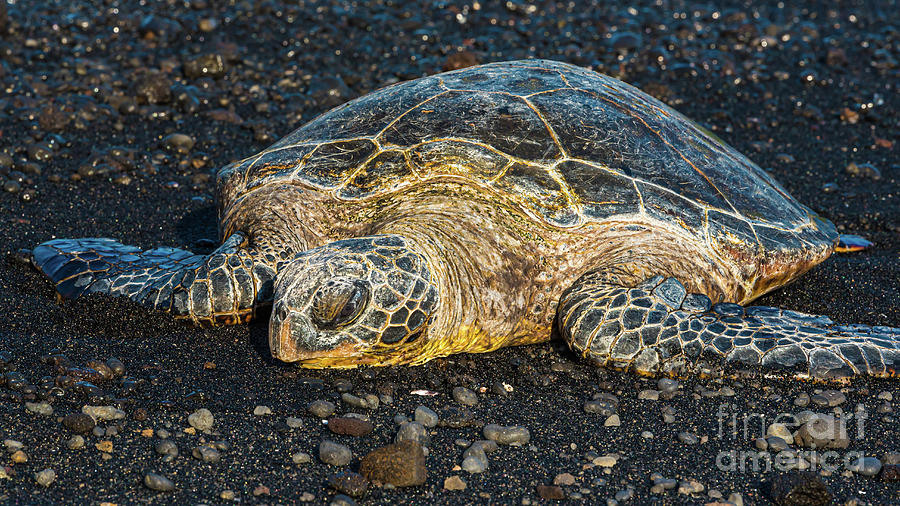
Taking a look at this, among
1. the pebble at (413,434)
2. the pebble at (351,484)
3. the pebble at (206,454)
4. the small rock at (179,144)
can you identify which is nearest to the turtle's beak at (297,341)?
the pebble at (413,434)

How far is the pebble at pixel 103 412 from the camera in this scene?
329 centimetres

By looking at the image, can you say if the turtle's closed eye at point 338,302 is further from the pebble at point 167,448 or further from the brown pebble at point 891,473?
the brown pebble at point 891,473

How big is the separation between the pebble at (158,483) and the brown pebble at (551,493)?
4.23 feet

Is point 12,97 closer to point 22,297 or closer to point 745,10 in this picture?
point 22,297

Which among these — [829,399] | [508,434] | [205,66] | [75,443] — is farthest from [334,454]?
[205,66]

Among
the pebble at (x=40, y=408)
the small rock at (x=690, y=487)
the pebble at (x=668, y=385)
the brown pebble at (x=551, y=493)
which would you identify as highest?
the pebble at (x=40, y=408)

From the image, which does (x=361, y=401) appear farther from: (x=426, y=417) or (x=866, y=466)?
(x=866, y=466)

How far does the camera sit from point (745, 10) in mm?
11539

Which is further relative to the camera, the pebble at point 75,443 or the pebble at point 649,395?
the pebble at point 649,395

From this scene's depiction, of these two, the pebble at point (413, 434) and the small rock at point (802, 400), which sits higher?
the pebble at point (413, 434)

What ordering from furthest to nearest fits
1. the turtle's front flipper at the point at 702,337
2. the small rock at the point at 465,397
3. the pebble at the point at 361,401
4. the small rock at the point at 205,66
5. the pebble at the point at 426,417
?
the small rock at the point at 205,66
the turtle's front flipper at the point at 702,337
the small rock at the point at 465,397
the pebble at the point at 361,401
the pebble at the point at 426,417

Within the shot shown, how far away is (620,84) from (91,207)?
368 centimetres

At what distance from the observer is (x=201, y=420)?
3.32 meters

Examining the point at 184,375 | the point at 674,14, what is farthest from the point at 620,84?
the point at 674,14
